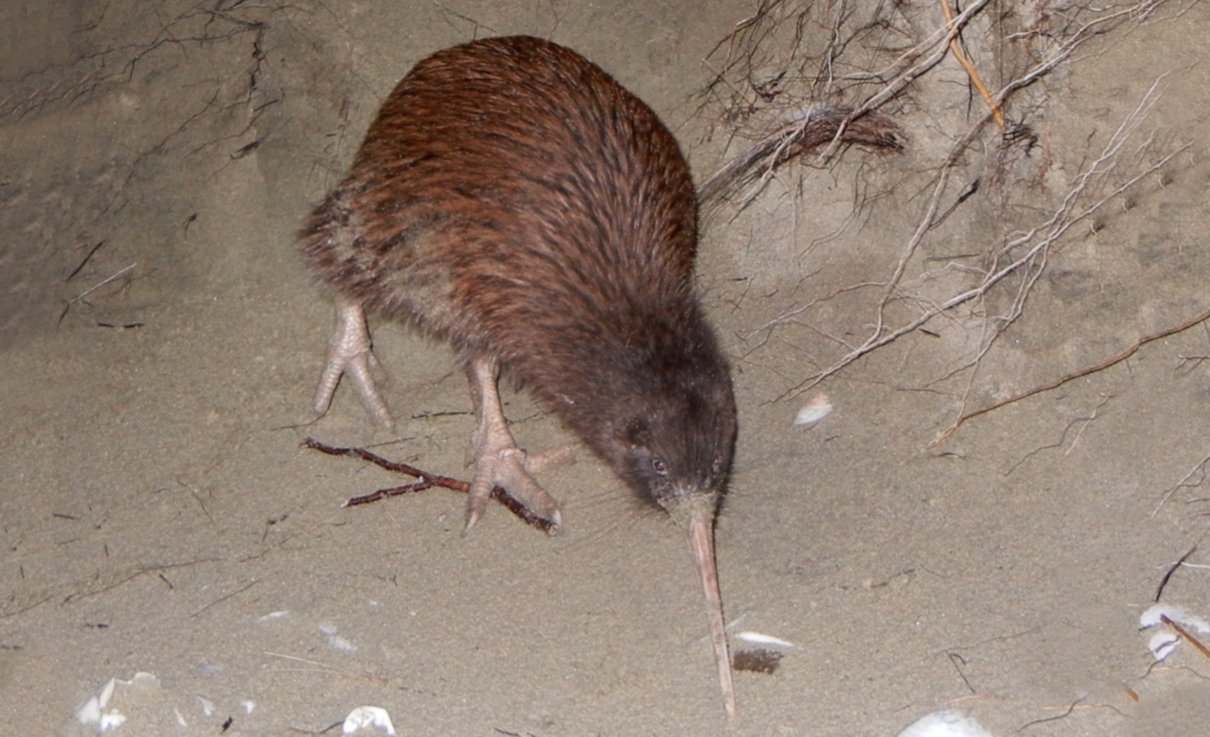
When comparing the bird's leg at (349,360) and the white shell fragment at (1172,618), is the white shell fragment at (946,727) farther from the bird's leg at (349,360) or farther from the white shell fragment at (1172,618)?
the bird's leg at (349,360)

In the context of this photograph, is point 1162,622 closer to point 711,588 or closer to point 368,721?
point 711,588

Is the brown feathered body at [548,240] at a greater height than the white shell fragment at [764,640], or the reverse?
the brown feathered body at [548,240]

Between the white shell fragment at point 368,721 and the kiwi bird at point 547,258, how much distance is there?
0.82m

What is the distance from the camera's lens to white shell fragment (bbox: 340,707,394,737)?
12.5ft

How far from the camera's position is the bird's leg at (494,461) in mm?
4523

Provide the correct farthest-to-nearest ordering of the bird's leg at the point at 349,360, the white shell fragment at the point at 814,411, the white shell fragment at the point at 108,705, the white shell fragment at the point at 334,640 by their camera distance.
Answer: the bird's leg at the point at 349,360, the white shell fragment at the point at 814,411, the white shell fragment at the point at 334,640, the white shell fragment at the point at 108,705

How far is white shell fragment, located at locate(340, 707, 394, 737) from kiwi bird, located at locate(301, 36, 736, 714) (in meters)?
0.82

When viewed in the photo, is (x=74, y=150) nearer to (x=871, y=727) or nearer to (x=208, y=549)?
(x=208, y=549)

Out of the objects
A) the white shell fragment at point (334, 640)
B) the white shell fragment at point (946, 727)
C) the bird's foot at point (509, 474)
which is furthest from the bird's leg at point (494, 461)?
the white shell fragment at point (946, 727)

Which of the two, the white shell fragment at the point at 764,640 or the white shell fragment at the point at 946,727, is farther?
the white shell fragment at the point at 764,640

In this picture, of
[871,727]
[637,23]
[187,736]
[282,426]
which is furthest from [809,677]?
[637,23]

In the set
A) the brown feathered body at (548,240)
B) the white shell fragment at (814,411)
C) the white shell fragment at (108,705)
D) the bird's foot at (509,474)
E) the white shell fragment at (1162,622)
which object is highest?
the brown feathered body at (548,240)

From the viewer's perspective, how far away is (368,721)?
12.6 ft

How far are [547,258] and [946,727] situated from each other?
1726 mm
